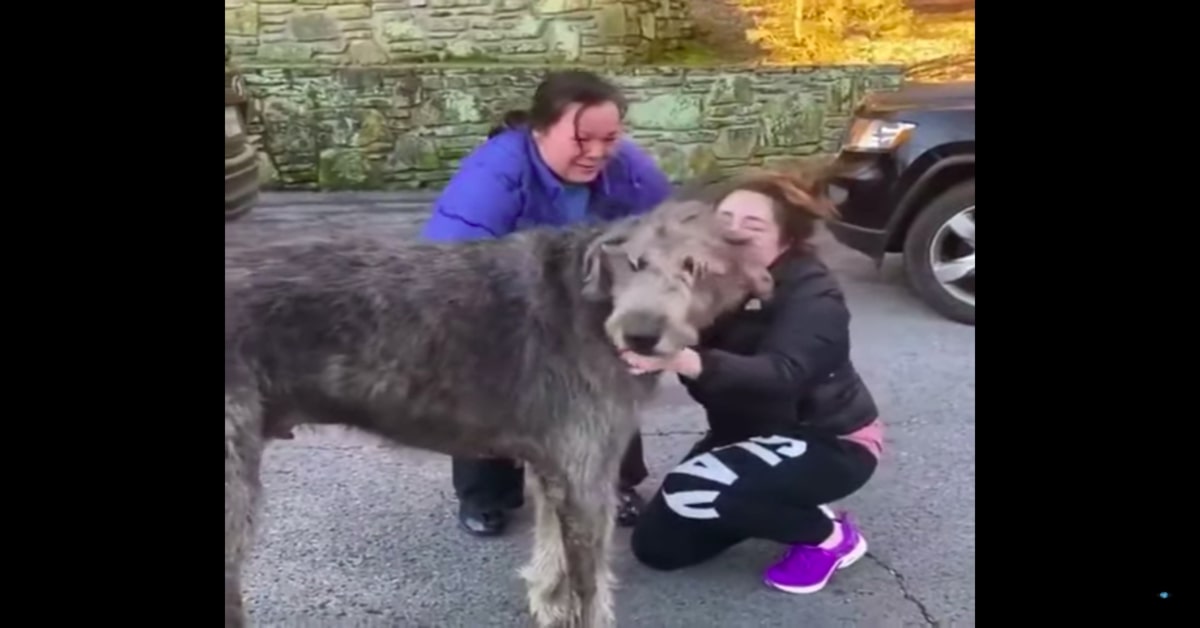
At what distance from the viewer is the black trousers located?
3.15 meters

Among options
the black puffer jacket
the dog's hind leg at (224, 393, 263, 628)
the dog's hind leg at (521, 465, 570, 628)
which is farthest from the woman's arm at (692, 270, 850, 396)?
the dog's hind leg at (224, 393, 263, 628)

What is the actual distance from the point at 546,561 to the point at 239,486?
63cm

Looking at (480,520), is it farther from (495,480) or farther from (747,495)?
(747,495)

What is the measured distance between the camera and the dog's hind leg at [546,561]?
10.2ft

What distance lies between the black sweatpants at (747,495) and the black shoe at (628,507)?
0.02 metres

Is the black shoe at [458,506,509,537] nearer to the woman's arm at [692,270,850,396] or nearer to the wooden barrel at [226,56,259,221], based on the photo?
the woman's arm at [692,270,850,396]

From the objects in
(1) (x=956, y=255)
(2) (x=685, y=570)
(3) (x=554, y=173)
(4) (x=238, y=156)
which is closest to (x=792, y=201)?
(1) (x=956, y=255)

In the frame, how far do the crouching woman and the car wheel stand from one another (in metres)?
0.18

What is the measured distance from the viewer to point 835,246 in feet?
9.89

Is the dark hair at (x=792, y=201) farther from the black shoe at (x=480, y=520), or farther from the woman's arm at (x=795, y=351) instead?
the black shoe at (x=480, y=520)

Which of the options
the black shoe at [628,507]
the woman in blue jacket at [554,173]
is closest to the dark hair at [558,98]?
the woman in blue jacket at [554,173]

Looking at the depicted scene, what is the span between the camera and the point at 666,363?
294 centimetres
